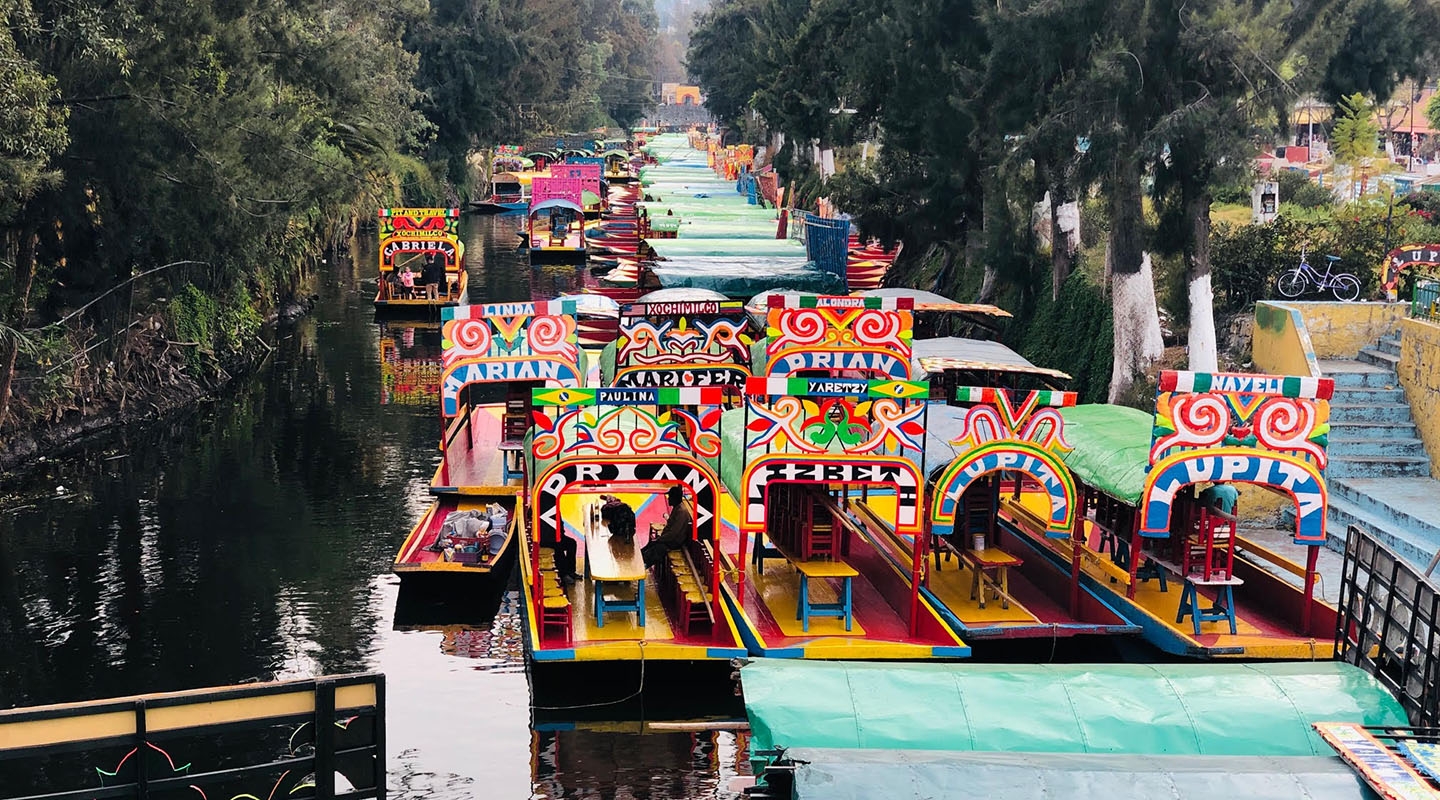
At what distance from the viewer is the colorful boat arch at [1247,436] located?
15539mm

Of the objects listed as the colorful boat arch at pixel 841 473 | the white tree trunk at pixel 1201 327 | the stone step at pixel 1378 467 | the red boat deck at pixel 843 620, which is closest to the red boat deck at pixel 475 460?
the red boat deck at pixel 843 620

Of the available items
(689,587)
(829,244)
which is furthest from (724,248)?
(689,587)

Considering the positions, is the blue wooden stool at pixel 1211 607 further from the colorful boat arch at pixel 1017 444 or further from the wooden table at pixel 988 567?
the wooden table at pixel 988 567

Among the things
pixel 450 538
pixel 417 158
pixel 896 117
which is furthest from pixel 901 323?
pixel 417 158

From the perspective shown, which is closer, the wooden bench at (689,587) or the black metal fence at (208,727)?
the black metal fence at (208,727)

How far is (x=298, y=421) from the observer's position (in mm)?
30859

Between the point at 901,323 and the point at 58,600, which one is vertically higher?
the point at 901,323

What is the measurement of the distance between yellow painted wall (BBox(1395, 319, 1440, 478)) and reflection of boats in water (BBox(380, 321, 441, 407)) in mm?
18841

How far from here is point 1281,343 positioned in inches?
879

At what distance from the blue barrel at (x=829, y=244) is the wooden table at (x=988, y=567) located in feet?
69.1

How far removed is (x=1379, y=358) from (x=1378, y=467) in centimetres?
241

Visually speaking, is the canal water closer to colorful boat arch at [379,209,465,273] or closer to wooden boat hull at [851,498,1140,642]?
wooden boat hull at [851,498,1140,642]

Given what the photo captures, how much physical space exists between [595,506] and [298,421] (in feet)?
Result: 43.9

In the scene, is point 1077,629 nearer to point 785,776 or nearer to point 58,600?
point 785,776
